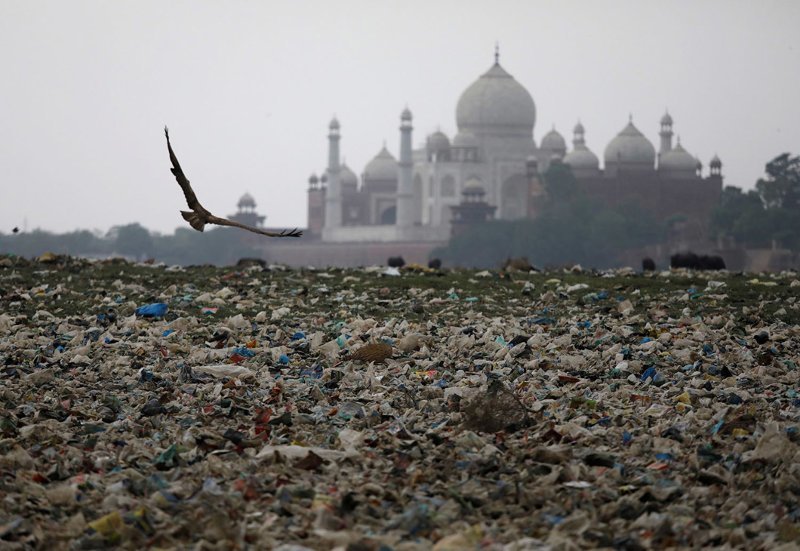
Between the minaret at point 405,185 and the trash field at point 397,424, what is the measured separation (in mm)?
63540

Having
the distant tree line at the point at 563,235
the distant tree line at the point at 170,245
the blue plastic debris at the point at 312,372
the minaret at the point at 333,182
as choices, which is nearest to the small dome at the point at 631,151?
the distant tree line at the point at 563,235

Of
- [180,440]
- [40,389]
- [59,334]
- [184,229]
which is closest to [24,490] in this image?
[180,440]

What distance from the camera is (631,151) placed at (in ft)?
241

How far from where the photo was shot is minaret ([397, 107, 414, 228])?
74.4 meters

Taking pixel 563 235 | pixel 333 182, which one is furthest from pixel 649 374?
pixel 333 182

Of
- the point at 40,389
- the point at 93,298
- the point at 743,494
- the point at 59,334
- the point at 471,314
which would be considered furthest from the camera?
the point at 93,298

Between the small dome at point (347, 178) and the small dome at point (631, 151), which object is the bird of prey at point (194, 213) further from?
the small dome at point (347, 178)

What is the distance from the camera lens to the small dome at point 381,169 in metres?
82.1

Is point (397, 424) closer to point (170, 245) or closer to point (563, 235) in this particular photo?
point (563, 235)

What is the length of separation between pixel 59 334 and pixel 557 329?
3.15 meters

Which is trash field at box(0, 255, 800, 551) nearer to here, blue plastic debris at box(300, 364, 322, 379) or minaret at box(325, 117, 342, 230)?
blue plastic debris at box(300, 364, 322, 379)

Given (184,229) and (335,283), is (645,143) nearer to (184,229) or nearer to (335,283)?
(184,229)

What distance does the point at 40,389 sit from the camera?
7.19 metres

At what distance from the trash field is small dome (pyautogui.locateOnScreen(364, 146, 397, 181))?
2801 inches
